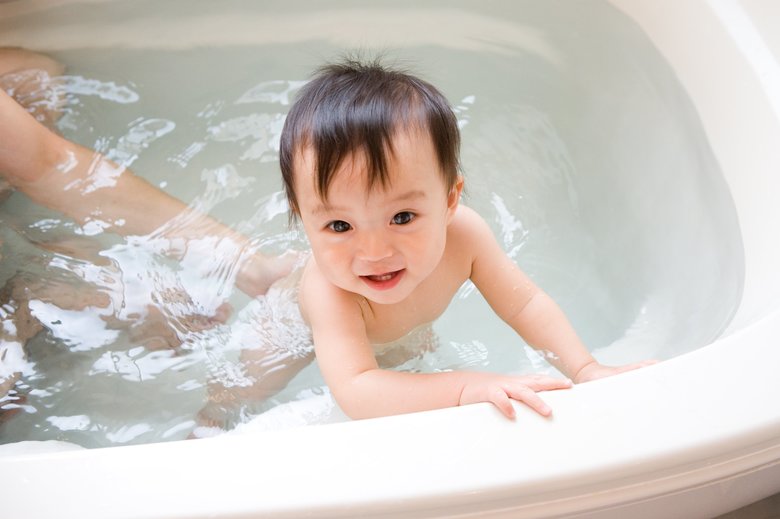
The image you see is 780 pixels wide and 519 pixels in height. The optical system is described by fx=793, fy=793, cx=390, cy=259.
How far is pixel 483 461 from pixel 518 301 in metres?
0.41

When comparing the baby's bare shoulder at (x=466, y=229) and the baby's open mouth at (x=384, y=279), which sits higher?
the baby's bare shoulder at (x=466, y=229)

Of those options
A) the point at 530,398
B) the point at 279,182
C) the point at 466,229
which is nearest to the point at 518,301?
the point at 466,229

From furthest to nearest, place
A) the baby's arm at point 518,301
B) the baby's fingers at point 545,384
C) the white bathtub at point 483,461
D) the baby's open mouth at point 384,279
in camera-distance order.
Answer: the baby's arm at point 518,301
the baby's open mouth at point 384,279
the baby's fingers at point 545,384
the white bathtub at point 483,461

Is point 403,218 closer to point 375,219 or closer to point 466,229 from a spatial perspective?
point 375,219

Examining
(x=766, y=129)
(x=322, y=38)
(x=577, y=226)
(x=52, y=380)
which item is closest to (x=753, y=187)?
(x=766, y=129)

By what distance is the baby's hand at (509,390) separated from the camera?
0.72 m

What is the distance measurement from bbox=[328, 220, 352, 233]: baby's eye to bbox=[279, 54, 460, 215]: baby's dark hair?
0.04 m

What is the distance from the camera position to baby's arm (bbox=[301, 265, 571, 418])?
0.87 metres

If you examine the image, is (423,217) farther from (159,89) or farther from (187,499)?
(159,89)

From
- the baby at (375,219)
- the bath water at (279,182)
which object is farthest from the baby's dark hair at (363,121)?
the bath water at (279,182)

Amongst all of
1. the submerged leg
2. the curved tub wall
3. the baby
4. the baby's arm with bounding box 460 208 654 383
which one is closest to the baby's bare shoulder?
the baby's arm with bounding box 460 208 654 383

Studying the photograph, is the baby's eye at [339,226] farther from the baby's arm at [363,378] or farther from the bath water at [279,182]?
the bath water at [279,182]

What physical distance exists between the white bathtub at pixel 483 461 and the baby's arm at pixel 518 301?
0.29 metres

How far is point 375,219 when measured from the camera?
0.84 metres
